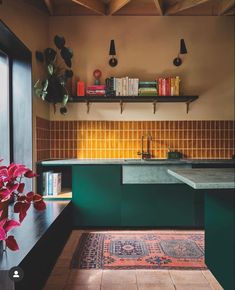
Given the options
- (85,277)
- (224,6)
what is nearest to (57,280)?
(85,277)

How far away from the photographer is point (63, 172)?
425 centimetres

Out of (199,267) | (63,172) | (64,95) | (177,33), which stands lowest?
(199,267)

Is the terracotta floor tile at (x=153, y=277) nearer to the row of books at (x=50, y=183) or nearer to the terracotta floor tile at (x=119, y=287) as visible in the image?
the terracotta floor tile at (x=119, y=287)

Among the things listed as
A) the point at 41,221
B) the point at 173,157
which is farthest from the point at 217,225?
the point at 173,157

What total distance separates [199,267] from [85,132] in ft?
7.89

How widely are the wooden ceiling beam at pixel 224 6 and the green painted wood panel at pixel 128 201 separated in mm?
2430

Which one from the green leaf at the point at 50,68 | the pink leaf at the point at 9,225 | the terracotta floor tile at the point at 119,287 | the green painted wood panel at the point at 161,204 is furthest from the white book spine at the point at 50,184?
the pink leaf at the point at 9,225

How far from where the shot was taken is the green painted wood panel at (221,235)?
5.94ft

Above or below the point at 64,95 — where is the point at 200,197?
below

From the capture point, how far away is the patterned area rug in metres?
2.66

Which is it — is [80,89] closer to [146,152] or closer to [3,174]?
[146,152]

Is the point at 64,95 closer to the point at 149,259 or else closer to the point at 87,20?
the point at 87,20

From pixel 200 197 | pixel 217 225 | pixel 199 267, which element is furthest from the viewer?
pixel 200 197

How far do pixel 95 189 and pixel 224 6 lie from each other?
299 centimetres
